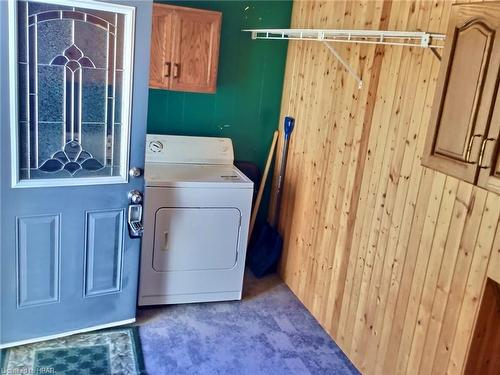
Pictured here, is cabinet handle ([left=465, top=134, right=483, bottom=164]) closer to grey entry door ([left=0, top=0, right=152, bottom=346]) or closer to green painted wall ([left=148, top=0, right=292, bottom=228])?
grey entry door ([left=0, top=0, right=152, bottom=346])

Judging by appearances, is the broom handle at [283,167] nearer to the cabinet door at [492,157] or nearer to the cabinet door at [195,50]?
the cabinet door at [195,50]

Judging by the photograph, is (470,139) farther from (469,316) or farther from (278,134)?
(278,134)

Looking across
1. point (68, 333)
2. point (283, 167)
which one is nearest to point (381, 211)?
point (283, 167)

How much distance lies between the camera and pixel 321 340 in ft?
9.75

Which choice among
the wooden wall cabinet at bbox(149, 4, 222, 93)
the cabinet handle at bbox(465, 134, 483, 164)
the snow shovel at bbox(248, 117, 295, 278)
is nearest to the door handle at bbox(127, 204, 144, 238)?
the wooden wall cabinet at bbox(149, 4, 222, 93)

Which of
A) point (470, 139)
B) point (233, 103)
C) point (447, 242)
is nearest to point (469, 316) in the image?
point (447, 242)

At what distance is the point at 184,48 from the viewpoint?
3.16 meters

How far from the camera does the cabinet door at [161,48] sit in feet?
10.1

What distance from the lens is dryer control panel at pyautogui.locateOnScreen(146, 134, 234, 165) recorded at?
133 inches

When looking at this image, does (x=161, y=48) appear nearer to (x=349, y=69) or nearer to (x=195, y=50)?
(x=195, y=50)

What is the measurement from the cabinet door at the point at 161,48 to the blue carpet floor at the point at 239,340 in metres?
1.57

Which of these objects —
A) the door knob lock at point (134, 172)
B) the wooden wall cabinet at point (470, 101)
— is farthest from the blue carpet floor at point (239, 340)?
the wooden wall cabinet at point (470, 101)

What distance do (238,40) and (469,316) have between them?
8.41 feet

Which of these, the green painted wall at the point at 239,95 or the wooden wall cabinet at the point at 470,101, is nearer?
the wooden wall cabinet at the point at 470,101
